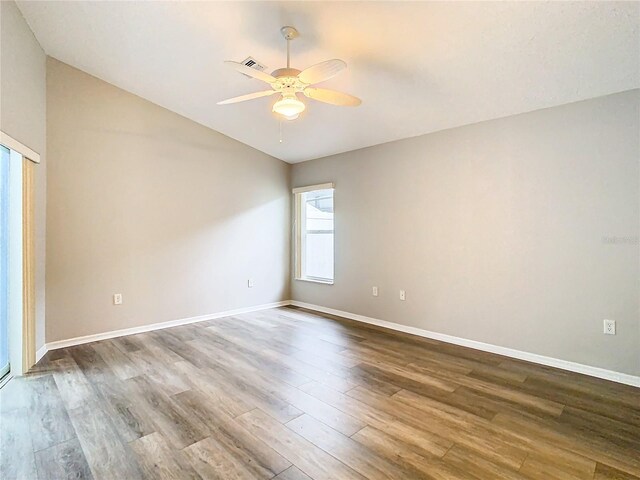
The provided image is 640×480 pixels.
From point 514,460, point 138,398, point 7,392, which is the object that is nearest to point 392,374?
point 514,460

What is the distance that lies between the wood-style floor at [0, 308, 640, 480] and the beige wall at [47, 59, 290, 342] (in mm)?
767

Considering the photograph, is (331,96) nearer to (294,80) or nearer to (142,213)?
(294,80)

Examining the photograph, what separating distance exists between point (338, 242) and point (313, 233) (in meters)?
0.74

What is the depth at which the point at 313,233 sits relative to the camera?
17.5 ft

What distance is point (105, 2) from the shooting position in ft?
8.04

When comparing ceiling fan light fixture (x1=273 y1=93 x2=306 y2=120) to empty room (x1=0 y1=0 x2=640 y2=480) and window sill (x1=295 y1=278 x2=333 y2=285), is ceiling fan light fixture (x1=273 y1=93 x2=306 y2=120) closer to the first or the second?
empty room (x1=0 y1=0 x2=640 y2=480)

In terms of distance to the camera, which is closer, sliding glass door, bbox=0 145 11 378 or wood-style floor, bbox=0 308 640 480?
wood-style floor, bbox=0 308 640 480

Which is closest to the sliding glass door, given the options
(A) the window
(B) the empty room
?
(B) the empty room

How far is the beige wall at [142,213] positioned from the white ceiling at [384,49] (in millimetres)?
512

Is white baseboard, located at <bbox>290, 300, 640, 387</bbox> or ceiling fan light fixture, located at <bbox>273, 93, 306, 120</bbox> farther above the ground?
ceiling fan light fixture, located at <bbox>273, 93, 306, 120</bbox>

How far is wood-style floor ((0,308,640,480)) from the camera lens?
1587 mm

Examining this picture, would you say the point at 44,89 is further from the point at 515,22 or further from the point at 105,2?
the point at 515,22

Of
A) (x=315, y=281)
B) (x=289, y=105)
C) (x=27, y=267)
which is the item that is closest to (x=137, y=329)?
(x=27, y=267)

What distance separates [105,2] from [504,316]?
4452 millimetres
